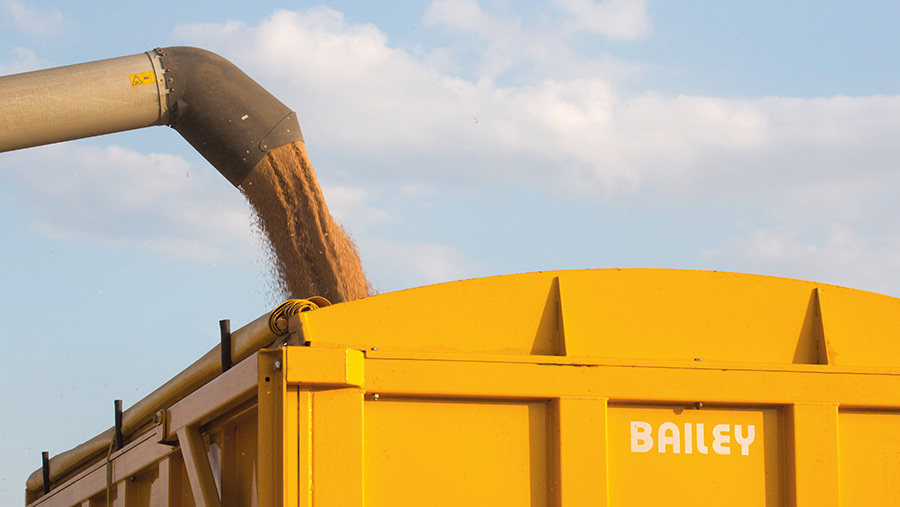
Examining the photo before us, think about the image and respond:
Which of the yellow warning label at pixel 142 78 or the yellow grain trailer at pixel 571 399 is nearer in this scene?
the yellow grain trailer at pixel 571 399

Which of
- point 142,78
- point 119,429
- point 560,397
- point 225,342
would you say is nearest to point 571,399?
point 560,397

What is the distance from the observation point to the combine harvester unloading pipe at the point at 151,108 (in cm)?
518

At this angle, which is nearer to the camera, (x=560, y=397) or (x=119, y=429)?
(x=560, y=397)

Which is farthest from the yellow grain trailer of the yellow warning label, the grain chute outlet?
the yellow warning label

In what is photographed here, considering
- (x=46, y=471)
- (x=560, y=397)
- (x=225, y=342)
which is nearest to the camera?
(x=560, y=397)

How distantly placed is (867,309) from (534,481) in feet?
4.33

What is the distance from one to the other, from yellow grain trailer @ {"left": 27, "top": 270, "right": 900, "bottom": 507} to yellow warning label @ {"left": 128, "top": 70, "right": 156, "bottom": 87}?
306cm

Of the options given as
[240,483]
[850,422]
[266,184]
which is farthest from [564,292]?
[266,184]

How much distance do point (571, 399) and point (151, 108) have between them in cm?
392

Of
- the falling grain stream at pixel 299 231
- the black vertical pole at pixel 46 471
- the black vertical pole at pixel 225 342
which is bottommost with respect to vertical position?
the black vertical pole at pixel 46 471

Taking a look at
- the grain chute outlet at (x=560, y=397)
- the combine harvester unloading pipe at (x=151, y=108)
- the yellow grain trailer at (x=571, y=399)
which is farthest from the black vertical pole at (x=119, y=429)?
the yellow grain trailer at (x=571, y=399)

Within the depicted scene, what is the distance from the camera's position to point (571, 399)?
2.81 m

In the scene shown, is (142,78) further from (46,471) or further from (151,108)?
(46,471)

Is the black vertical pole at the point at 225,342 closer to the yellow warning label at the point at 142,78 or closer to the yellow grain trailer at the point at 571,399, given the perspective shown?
the yellow grain trailer at the point at 571,399
